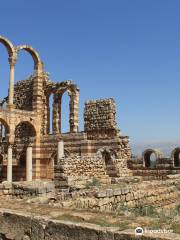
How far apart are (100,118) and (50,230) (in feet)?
58.5

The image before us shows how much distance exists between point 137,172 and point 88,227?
16082 millimetres

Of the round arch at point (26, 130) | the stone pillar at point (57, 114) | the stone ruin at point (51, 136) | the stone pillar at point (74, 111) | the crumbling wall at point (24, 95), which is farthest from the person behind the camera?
the crumbling wall at point (24, 95)

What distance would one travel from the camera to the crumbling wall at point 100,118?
71.4 ft

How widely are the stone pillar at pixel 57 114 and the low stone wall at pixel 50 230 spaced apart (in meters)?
20.7

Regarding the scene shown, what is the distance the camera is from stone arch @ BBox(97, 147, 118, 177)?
18453 millimetres

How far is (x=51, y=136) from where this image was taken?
81.6 feet

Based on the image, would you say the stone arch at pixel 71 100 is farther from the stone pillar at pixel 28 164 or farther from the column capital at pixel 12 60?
the column capital at pixel 12 60

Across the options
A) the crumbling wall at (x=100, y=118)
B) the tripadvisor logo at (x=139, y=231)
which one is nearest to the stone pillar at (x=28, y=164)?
the crumbling wall at (x=100, y=118)

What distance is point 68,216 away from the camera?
4.79m

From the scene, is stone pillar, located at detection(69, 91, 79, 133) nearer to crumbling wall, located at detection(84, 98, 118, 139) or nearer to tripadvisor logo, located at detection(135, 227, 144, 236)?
crumbling wall, located at detection(84, 98, 118, 139)

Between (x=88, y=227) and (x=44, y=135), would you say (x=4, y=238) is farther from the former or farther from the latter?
(x=44, y=135)

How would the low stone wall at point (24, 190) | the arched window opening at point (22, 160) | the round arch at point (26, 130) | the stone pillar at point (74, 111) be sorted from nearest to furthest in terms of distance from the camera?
1. the low stone wall at point (24, 190)
2. the stone pillar at point (74, 111)
3. the round arch at point (26, 130)
4. the arched window opening at point (22, 160)

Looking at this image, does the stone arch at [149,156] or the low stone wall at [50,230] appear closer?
the low stone wall at [50,230]

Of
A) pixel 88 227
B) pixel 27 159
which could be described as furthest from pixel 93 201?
pixel 27 159
